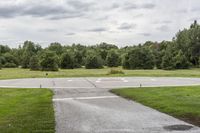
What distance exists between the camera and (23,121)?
1248cm

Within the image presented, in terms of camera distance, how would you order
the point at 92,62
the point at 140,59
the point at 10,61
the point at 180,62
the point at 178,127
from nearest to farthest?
the point at 178,127 < the point at 180,62 < the point at 140,59 < the point at 92,62 < the point at 10,61

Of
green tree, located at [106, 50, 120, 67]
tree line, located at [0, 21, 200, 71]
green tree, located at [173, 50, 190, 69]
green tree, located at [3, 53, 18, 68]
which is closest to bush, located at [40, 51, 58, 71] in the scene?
tree line, located at [0, 21, 200, 71]

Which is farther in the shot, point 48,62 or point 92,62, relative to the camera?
point 92,62

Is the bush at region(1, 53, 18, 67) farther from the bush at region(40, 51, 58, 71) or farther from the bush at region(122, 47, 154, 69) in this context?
the bush at region(122, 47, 154, 69)

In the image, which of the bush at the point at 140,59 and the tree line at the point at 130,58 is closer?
the tree line at the point at 130,58

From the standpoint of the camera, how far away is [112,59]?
326 feet

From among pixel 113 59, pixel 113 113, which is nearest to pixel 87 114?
pixel 113 113

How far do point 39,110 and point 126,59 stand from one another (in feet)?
236

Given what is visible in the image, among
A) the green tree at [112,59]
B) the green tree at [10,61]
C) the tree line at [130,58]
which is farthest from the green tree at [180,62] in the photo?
the green tree at [10,61]

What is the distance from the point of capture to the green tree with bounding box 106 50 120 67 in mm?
98850

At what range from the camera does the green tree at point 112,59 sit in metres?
98.8

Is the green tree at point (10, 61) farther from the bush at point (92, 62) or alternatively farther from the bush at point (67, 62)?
the bush at point (92, 62)

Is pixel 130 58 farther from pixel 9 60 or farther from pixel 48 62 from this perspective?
pixel 9 60

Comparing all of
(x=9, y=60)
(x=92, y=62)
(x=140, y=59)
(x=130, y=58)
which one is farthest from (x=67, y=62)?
(x=9, y=60)
